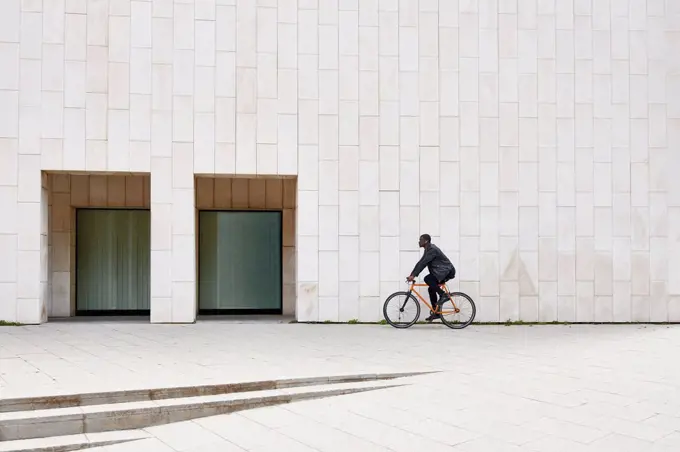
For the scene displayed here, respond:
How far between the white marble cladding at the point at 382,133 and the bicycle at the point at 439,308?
2.30 ft

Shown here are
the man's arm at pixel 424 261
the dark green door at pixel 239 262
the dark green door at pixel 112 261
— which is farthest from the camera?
the dark green door at pixel 239 262

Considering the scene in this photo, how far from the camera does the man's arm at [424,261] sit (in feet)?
45.2

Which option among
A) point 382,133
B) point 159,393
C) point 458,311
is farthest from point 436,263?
point 159,393

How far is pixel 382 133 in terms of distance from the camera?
15242 mm

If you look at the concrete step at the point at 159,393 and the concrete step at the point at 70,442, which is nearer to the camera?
the concrete step at the point at 70,442

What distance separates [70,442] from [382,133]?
1050cm

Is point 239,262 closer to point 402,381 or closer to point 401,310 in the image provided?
point 401,310

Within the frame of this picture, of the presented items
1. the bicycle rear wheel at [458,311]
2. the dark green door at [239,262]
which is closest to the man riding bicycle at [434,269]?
the bicycle rear wheel at [458,311]

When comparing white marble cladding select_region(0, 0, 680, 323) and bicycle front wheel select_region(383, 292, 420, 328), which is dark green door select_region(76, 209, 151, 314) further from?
bicycle front wheel select_region(383, 292, 420, 328)

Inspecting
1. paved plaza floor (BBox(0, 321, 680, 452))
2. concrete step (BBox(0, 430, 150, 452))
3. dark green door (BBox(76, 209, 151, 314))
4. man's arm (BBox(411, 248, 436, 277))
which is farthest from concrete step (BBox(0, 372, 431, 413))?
dark green door (BBox(76, 209, 151, 314))

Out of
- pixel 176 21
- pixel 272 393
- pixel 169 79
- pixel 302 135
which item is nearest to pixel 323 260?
pixel 302 135

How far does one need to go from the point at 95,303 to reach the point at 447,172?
9.39m

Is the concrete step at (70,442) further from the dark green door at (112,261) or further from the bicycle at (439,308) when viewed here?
the dark green door at (112,261)

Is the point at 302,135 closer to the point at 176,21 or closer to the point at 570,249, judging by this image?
the point at 176,21
